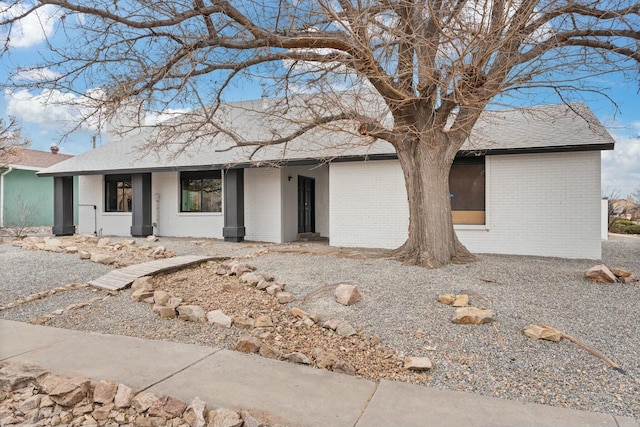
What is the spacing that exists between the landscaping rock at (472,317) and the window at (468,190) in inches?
258

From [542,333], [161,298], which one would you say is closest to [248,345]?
[161,298]

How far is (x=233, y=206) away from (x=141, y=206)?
3783 millimetres

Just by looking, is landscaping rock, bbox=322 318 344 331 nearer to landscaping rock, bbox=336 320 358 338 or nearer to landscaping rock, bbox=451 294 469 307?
landscaping rock, bbox=336 320 358 338

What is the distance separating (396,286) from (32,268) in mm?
6879

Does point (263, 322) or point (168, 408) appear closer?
point (168, 408)

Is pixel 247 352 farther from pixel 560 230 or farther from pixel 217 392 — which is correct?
pixel 560 230

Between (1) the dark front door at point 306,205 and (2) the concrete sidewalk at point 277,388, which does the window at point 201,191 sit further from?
(2) the concrete sidewalk at point 277,388

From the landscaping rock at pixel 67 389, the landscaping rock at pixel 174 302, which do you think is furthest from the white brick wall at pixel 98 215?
the landscaping rock at pixel 67 389

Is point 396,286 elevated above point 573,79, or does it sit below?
below

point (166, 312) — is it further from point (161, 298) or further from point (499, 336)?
point (499, 336)

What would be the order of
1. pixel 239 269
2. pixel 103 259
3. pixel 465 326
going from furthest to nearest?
1. pixel 103 259
2. pixel 239 269
3. pixel 465 326

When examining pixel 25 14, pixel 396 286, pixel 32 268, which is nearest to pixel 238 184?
pixel 32 268

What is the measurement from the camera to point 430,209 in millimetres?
7434

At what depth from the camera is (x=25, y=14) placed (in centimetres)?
619
